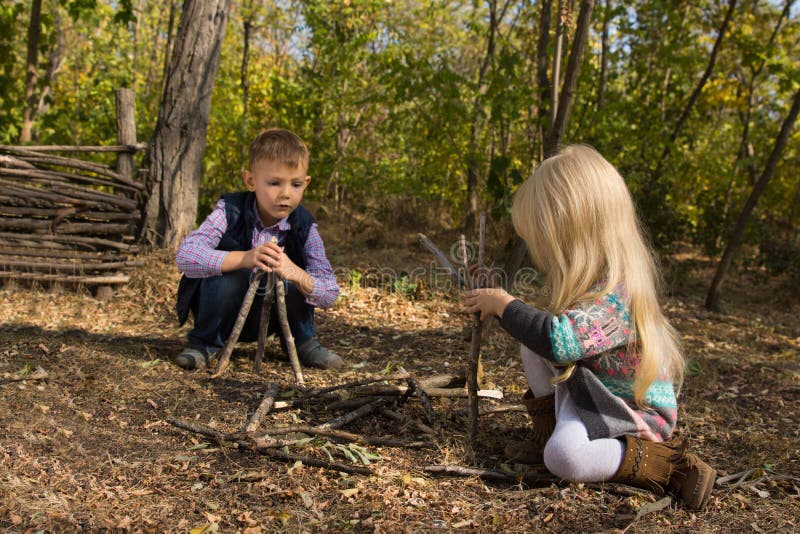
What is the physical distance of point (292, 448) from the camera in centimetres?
240

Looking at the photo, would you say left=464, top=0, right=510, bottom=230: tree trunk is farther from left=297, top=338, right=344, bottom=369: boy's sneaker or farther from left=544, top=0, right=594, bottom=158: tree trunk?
left=297, top=338, right=344, bottom=369: boy's sneaker

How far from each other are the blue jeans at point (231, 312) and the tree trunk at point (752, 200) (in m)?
3.59

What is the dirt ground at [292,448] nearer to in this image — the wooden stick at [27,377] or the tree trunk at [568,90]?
the wooden stick at [27,377]

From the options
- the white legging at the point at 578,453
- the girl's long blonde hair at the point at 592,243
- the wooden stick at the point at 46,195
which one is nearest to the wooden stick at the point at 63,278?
the wooden stick at the point at 46,195

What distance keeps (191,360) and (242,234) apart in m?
0.65

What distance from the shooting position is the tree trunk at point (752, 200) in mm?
4914

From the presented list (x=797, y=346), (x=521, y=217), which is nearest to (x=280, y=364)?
(x=521, y=217)

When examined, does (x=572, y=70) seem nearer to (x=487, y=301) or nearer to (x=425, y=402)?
(x=487, y=301)

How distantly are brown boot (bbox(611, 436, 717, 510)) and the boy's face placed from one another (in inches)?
69.7

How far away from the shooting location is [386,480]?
222cm

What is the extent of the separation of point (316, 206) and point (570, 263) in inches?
216

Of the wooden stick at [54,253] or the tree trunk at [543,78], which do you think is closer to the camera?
the wooden stick at [54,253]

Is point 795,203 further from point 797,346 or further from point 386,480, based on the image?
point 386,480

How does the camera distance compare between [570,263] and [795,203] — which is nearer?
[570,263]
